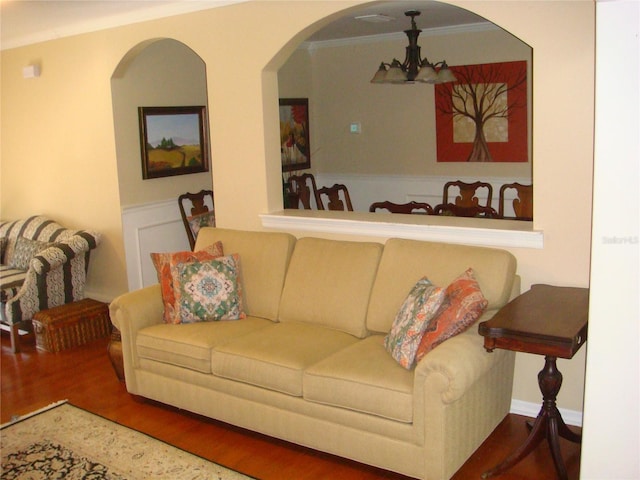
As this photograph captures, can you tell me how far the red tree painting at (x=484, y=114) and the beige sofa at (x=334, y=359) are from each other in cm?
289

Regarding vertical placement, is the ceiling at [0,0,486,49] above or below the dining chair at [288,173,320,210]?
above

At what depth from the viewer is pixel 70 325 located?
496 cm

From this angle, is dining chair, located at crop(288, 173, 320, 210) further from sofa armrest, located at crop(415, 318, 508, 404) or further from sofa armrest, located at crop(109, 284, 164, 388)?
sofa armrest, located at crop(415, 318, 508, 404)

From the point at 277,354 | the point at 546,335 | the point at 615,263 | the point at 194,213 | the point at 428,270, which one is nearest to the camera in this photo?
the point at 615,263

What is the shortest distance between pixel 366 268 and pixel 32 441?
1987mm

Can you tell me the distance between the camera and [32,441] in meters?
3.60

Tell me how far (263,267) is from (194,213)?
6.20 ft

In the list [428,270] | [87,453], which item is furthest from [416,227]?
[87,453]

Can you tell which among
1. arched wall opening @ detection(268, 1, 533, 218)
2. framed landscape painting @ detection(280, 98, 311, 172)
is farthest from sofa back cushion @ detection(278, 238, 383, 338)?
framed landscape painting @ detection(280, 98, 311, 172)

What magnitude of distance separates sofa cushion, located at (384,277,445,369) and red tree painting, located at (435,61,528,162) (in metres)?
3.33

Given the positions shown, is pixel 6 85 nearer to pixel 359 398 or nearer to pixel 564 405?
pixel 359 398

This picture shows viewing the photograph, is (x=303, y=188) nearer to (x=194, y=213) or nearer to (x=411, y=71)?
(x=194, y=213)

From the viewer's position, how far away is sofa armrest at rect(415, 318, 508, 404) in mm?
2747

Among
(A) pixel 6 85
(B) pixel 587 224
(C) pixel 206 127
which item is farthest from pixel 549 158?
(A) pixel 6 85
